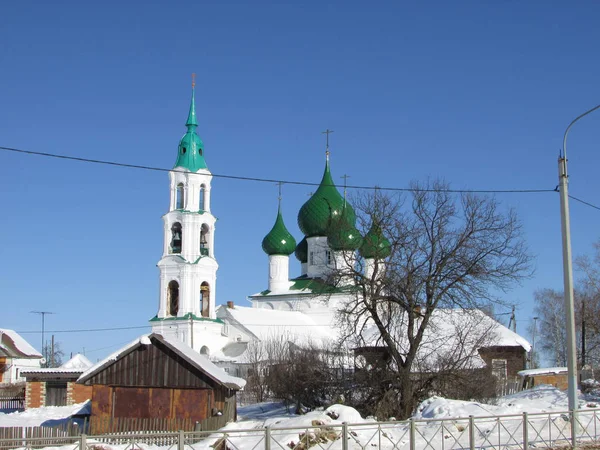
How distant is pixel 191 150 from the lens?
51.6m

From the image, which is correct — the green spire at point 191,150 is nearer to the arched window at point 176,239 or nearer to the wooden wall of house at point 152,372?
the arched window at point 176,239

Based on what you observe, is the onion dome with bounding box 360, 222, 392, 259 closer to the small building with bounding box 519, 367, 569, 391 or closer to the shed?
the shed

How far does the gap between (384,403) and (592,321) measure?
18792mm

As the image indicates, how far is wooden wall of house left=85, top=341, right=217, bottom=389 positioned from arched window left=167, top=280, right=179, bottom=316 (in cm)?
2727

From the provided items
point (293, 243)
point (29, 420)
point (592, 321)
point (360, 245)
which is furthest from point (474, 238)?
point (293, 243)

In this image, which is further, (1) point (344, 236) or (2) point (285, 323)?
(2) point (285, 323)

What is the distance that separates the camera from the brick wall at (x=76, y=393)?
3872cm

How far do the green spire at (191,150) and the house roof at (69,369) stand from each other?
1335 centimetres

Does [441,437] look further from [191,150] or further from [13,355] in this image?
[13,355]

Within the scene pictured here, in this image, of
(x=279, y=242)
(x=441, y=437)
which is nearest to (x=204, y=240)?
(x=279, y=242)

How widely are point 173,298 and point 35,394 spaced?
15527 mm

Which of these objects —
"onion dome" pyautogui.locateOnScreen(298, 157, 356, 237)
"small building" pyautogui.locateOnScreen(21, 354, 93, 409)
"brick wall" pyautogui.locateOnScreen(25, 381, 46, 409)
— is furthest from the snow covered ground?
"onion dome" pyautogui.locateOnScreen(298, 157, 356, 237)

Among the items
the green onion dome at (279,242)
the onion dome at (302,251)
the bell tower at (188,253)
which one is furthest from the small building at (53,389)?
the onion dome at (302,251)

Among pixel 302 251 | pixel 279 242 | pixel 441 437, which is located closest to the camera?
pixel 441 437
